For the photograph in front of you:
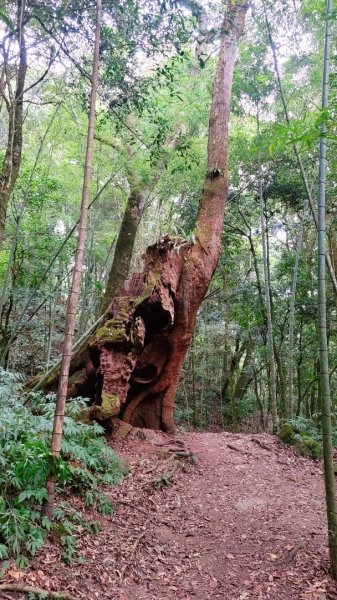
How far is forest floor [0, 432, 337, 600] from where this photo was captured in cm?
321

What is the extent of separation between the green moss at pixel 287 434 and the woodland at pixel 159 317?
0.19ft

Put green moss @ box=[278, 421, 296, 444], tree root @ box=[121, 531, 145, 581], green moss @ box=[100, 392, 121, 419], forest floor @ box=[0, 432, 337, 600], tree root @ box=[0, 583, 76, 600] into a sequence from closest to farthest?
tree root @ box=[0, 583, 76, 600], forest floor @ box=[0, 432, 337, 600], tree root @ box=[121, 531, 145, 581], green moss @ box=[100, 392, 121, 419], green moss @ box=[278, 421, 296, 444]

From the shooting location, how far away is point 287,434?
784 centimetres

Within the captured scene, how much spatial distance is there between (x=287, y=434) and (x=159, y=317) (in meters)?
3.85

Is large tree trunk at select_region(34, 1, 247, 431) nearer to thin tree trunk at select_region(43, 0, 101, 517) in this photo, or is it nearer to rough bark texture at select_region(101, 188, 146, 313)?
rough bark texture at select_region(101, 188, 146, 313)

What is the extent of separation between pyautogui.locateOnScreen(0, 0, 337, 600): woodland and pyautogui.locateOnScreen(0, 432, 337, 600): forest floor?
0.02 meters

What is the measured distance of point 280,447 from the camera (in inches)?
300

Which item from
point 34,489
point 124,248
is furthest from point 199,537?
point 124,248

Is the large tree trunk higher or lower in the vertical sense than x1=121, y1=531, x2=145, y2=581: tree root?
higher

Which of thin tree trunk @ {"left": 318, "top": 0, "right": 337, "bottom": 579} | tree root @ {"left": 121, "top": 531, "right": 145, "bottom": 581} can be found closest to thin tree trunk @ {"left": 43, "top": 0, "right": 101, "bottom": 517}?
tree root @ {"left": 121, "top": 531, "right": 145, "bottom": 581}

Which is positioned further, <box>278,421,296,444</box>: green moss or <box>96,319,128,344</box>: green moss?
<box>278,421,296,444</box>: green moss

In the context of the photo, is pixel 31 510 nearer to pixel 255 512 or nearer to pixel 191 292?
pixel 255 512

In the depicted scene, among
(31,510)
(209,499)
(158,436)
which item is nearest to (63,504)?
(31,510)

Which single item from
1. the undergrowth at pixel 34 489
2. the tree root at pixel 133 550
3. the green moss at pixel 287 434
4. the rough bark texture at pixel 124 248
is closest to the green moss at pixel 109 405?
the undergrowth at pixel 34 489
